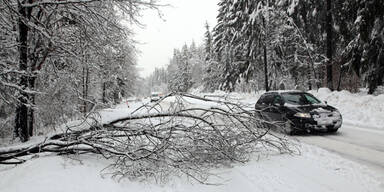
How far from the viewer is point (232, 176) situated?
4.41m

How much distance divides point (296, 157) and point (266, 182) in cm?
193

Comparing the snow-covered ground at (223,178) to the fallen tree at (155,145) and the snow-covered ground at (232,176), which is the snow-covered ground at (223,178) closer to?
the snow-covered ground at (232,176)

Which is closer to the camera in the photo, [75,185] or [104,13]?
[75,185]

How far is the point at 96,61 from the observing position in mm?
7805

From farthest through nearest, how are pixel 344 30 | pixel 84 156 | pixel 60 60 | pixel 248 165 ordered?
pixel 344 30, pixel 60 60, pixel 248 165, pixel 84 156

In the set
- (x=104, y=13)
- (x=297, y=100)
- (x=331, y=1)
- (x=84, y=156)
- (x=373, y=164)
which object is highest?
(x=331, y=1)

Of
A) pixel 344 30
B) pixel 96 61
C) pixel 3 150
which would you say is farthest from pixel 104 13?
pixel 344 30

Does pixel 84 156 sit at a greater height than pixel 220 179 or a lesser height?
greater

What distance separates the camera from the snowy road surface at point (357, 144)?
18.4 ft

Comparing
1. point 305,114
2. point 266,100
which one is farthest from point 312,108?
point 266,100

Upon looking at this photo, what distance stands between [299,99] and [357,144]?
282cm

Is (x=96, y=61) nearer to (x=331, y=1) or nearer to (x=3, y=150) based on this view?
(x=3, y=150)

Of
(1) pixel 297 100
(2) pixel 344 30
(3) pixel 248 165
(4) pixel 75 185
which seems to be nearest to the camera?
(4) pixel 75 185

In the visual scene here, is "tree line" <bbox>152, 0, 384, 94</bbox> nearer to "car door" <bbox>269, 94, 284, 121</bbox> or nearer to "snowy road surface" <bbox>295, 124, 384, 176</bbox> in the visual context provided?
"snowy road surface" <bbox>295, 124, 384, 176</bbox>
